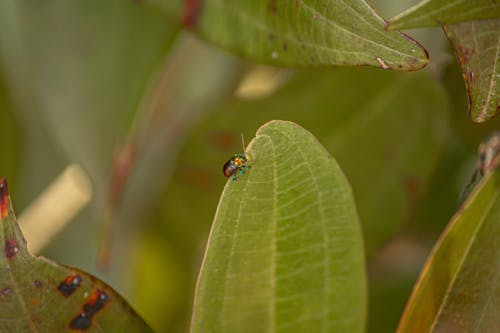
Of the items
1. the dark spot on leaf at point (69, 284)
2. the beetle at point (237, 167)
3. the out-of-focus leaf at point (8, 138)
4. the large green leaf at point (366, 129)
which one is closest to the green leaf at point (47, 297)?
the dark spot on leaf at point (69, 284)

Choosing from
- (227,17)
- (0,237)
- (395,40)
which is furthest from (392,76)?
(0,237)

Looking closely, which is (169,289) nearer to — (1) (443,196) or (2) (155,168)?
(2) (155,168)

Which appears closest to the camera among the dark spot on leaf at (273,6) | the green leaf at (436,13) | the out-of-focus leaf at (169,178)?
the green leaf at (436,13)

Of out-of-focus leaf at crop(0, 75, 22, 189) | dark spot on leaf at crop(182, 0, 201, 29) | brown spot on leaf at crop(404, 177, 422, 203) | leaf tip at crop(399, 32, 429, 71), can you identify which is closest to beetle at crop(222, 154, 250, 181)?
leaf tip at crop(399, 32, 429, 71)

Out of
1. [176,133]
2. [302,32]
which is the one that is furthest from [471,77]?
[176,133]

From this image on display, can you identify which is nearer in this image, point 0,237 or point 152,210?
point 0,237

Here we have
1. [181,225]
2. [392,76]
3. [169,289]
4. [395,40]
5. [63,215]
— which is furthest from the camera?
[63,215]

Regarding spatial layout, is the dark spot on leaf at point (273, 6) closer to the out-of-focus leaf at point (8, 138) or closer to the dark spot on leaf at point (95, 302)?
the dark spot on leaf at point (95, 302)

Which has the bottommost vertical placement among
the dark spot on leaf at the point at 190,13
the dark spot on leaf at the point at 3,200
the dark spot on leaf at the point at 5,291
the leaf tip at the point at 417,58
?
the dark spot on leaf at the point at 5,291
